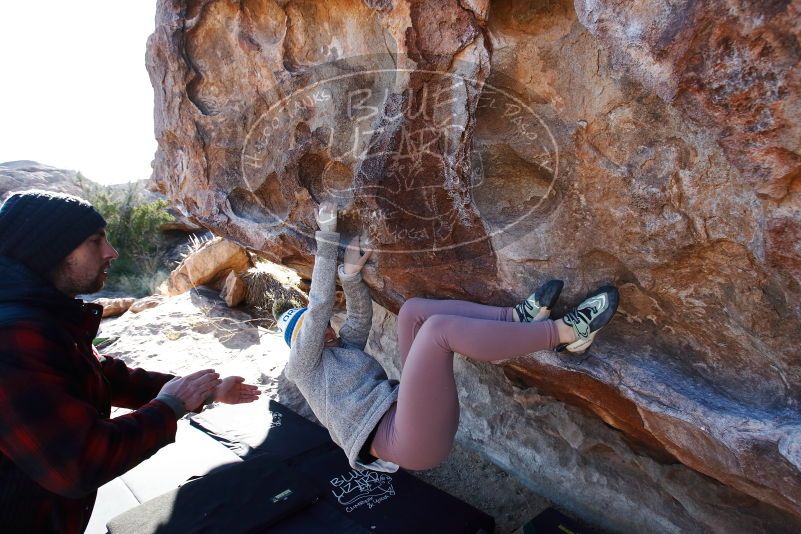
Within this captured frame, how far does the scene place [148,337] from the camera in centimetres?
503

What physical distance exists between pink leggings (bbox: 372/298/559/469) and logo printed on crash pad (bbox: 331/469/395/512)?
0.77 metres

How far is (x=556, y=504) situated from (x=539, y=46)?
7.30 ft

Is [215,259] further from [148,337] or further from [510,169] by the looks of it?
[510,169]

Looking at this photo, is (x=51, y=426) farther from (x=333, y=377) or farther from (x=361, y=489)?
(x=361, y=489)

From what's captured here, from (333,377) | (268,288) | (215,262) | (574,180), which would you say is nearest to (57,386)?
(333,377)

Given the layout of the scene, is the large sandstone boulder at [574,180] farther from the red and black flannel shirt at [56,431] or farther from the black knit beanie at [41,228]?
the red and black flannel shirt at [56,431]

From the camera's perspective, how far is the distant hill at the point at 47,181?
1367 centimetres

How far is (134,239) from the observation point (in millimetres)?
11617

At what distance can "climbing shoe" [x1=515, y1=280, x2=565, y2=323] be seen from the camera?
77.4 inches

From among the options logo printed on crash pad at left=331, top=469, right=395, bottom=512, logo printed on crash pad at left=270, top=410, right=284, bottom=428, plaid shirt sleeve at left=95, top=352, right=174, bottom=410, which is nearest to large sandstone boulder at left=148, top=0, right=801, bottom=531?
logo printed on crash pad at left=331, top=469, right=395, bottom=512

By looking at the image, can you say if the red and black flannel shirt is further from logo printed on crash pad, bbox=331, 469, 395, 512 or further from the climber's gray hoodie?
logo printed on crash pad, bbox=331, 469, 395, 512

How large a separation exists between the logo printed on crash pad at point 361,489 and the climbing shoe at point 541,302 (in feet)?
4.28

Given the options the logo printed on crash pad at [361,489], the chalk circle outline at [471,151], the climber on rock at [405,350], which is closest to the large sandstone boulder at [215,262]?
the chalk circle outline at [471,151]

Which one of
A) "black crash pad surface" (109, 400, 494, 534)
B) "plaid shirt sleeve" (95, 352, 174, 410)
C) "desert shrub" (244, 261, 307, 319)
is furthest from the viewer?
"desert shrub" (244, 261, 307, 319)
